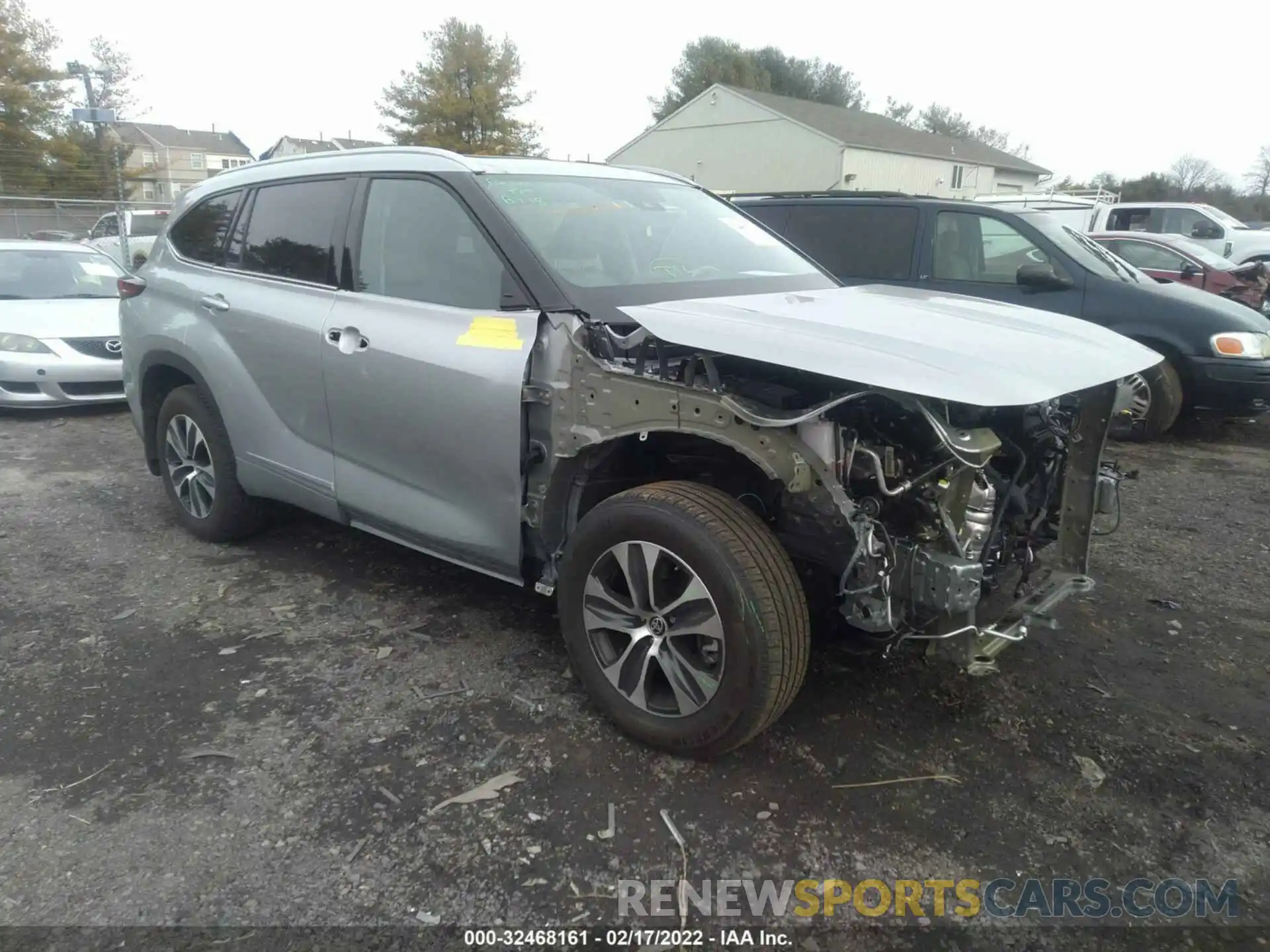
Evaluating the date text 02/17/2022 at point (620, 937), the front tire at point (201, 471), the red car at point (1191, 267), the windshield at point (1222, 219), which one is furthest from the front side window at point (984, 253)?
the windshield at point (1222, 219)

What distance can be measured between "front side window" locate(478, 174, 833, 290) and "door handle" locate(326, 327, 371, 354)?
75cm

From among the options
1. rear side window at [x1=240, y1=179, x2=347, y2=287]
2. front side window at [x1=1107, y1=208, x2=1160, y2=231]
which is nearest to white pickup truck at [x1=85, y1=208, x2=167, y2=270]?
rear side window at [x1=240, y1=179, x2=347, y2=287]

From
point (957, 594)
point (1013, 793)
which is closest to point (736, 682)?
point (957, 594)

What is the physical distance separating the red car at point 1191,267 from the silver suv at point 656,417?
861 cm

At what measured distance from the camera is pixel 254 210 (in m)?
4.18

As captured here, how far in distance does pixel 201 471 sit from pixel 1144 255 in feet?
Result: 37.3

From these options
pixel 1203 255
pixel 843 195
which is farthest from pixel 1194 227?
pixel 843 195

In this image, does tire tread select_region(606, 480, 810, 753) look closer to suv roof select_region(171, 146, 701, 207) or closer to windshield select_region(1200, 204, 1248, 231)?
suv roof select_region(171, 146, 701, 207)

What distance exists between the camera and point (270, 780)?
2695 mm

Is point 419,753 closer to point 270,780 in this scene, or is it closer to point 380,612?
point 270,780

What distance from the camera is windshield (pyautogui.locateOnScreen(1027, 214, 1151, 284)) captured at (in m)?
6.87

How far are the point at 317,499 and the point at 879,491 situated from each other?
244 centimetres

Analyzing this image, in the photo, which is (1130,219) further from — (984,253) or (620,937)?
(620,937)

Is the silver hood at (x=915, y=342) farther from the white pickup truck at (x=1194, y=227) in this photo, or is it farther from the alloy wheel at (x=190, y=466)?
the white pickup truck at (x=1194, y=227)
